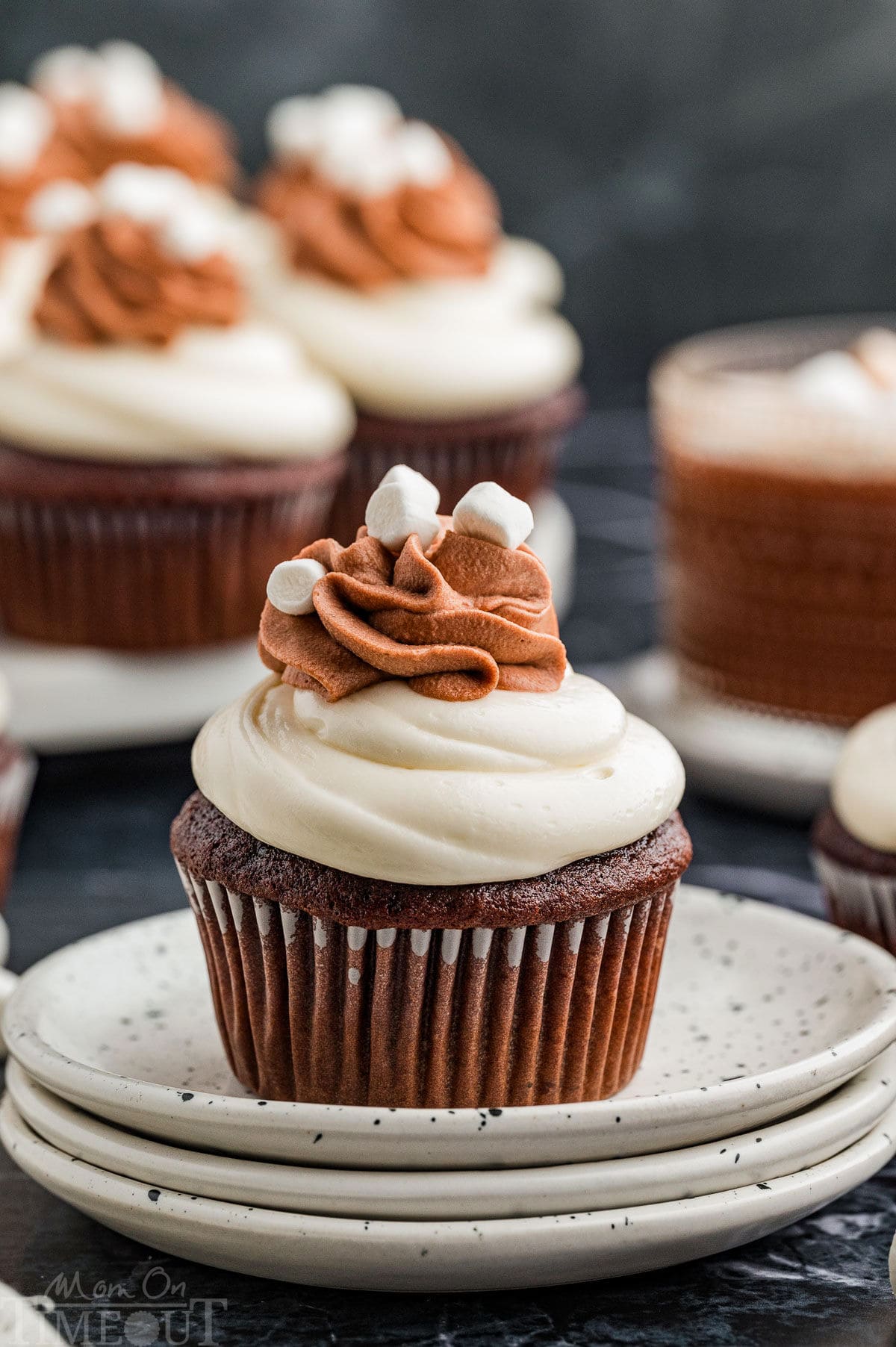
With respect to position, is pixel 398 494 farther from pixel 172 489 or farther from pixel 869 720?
pixel 172 489

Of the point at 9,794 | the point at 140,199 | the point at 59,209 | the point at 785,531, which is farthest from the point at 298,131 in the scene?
the point at 9,794

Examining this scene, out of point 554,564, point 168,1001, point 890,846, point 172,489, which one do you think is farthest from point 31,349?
point 890,846

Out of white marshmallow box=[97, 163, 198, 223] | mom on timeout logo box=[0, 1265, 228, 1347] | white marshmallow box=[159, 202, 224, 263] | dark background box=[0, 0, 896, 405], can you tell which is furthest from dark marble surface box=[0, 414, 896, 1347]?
dark background box=[0, 0, 896, 405]

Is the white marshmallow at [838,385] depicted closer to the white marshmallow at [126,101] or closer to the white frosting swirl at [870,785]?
the white frosting swirl at [870,785]

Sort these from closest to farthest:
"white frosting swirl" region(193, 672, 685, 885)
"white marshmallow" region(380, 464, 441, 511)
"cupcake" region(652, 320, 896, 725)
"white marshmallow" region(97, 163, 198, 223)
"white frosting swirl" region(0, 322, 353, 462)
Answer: "white frosting swirl" region(193, 672, 685, 885), "white marshmallow" region(380, 464, 441, 511), "cupcake" region(652, 320, 896, 725), "white frosting swirl" region(0, 322, 353, 462), "white marshmallow" region(97, 163, 198, 223)

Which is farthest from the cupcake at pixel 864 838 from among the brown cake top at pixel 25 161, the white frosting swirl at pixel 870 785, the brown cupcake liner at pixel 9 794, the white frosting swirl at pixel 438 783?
the brown cake top at pixel 25 161

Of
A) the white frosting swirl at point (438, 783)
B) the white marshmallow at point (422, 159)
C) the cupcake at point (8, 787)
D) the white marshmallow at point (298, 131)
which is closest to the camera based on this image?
the white frosting swirl at point (438, 783)

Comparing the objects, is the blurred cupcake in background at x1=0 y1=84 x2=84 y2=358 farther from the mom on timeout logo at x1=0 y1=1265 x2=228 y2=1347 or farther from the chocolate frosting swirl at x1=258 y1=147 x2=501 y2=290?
the mom on timeout logo at x1=0 y1=1265 x2=228 y2=1347
